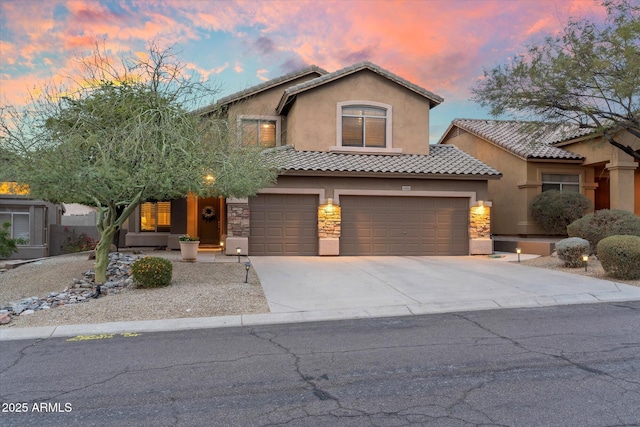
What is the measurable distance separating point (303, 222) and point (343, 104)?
5176mm

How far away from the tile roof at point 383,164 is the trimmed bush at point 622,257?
21.5 ft

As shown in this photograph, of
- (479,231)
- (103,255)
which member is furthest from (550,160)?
(103,255)

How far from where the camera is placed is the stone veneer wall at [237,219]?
16391 millimetres

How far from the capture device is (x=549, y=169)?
67.6ft

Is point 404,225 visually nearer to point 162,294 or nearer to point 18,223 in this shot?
point 162,294

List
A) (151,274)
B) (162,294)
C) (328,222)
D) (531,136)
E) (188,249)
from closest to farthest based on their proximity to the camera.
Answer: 1. (162,294)
2. (151,274)
3. (188,249)
4. (328,222)
5. (531,136)

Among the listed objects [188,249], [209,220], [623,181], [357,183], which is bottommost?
[188,249]

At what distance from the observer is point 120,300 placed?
31.6 feet

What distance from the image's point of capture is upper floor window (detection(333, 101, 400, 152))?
18.5 meters

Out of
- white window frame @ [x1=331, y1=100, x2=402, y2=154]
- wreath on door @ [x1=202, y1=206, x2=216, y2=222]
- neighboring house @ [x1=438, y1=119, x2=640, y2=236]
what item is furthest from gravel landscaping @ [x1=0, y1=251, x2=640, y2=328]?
white window frame @ [x1=331, y1=100, x2=402, y2=154]

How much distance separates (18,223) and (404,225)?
18.8m

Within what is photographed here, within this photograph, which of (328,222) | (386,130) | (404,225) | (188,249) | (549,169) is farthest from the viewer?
(549,169)

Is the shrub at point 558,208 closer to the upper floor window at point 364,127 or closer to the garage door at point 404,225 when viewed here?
the garage door at point 404,225

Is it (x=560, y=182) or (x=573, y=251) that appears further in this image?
(x=560, y=182)
